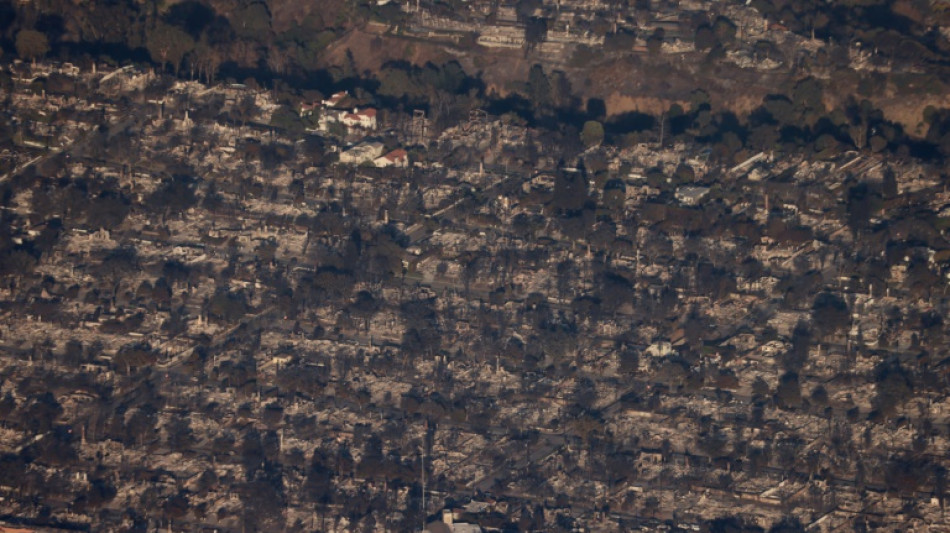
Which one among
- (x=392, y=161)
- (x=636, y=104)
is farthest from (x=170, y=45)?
(x=636, y=104)

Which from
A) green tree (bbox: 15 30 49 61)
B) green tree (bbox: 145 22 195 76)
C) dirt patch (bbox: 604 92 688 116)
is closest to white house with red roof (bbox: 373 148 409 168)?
dirt patch (bbox: 604 92 688 116)

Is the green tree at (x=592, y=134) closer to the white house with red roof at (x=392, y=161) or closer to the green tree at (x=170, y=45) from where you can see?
the white house with red roof at (x=392, y=161)

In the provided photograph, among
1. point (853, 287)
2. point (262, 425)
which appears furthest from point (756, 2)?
point (262, 425)

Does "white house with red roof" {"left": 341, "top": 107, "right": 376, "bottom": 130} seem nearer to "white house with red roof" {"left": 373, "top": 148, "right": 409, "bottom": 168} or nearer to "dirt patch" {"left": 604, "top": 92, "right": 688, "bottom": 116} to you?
"white house with red roof" {"left": 373, "top": 148, "right": 409, "bottom": 168}

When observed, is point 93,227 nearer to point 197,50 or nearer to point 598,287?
point 197,50

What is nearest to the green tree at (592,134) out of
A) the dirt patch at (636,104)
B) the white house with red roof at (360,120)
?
the dirt patch at (636,104)
